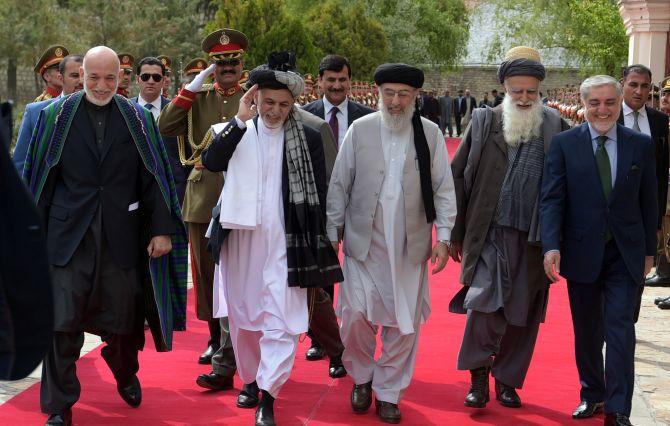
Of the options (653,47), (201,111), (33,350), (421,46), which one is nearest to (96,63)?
(201,111)

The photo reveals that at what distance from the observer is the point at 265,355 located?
618 centimetres

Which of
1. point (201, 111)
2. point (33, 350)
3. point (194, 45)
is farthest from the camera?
point (194, 45)

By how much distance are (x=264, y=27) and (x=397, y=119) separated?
3117cm

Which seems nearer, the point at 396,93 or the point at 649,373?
the point at 396,93

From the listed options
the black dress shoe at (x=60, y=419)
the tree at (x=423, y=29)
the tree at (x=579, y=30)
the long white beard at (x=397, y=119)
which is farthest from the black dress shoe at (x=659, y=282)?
the tree at (x=423, y=29)

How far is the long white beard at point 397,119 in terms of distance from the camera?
6445 mm

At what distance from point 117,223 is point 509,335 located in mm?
2267

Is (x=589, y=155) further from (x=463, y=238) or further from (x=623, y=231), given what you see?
(x=463, y=238)

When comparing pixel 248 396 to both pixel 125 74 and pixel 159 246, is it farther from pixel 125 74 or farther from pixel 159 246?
pixel 125 74

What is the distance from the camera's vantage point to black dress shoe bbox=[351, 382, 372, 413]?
6.43 meters

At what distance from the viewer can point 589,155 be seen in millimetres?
6133

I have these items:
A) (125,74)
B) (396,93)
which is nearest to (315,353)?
(396,93)

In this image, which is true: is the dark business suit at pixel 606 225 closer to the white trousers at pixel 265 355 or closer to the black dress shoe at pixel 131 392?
the white trousers at pixel 265 355

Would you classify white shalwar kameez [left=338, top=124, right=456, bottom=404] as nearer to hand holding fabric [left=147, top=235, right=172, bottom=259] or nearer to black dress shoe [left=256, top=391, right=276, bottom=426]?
black dress shoe [left=256, top=391, right=276, bottom=426]
